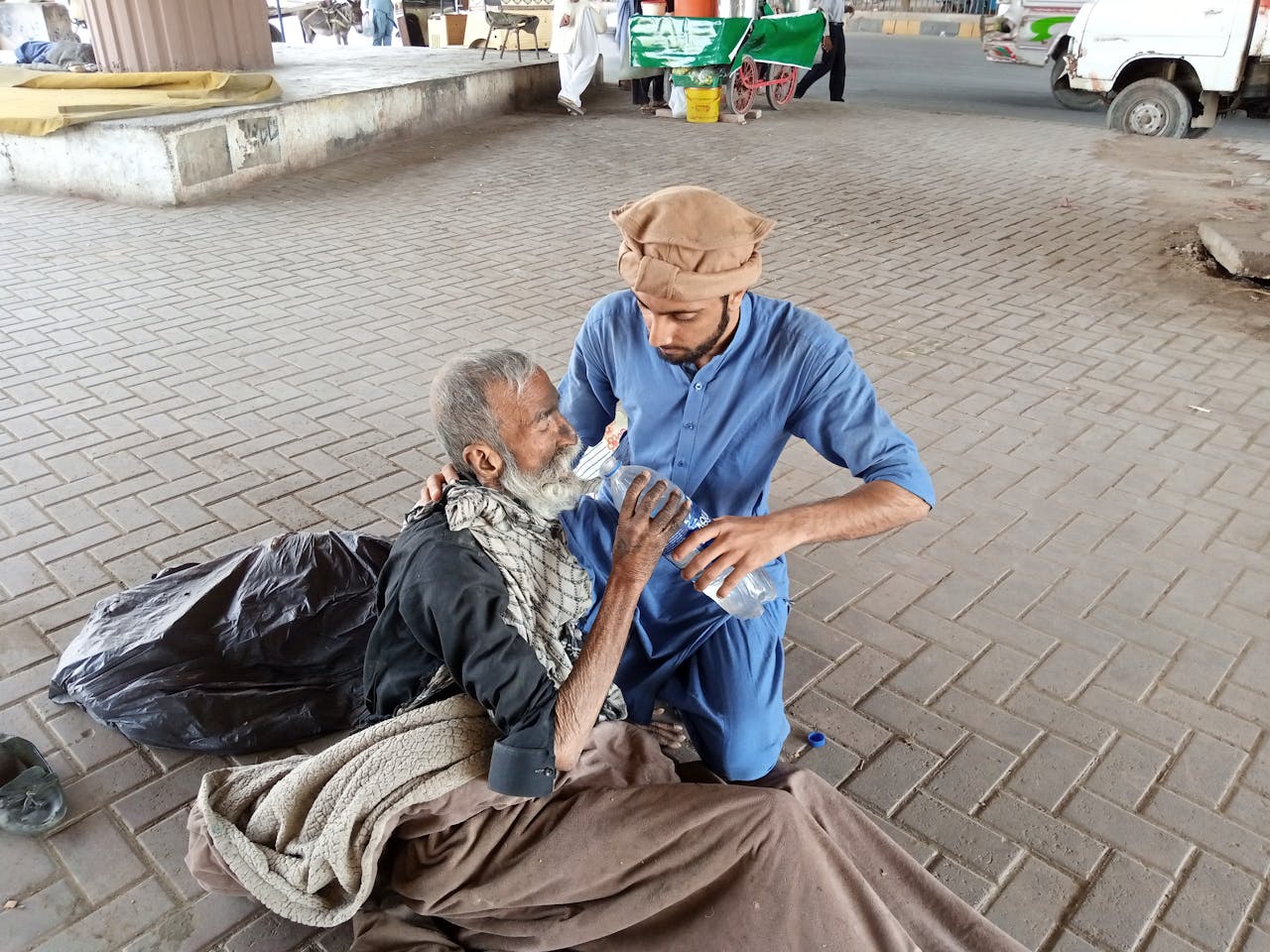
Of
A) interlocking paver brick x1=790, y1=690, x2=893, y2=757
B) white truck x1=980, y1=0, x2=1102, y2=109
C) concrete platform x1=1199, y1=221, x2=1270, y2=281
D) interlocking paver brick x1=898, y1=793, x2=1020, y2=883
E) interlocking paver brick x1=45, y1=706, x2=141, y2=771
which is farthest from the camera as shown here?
white truck x1=980, y1=0, x2=1102, y2=109

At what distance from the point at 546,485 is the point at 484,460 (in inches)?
5.4

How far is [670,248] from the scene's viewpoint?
2145 millimetres

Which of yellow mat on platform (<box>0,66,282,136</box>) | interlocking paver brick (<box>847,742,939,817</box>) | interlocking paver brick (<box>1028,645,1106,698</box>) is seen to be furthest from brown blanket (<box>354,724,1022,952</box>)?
yellow mat on platform (<box>0,66,282,136</box>)

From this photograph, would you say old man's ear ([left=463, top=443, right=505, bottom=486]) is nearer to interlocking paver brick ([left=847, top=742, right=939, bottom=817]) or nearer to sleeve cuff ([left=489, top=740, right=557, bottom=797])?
sleeve cuff ([left=489, top=740, right=557, bottom=797])

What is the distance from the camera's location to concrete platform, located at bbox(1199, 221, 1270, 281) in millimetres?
6441

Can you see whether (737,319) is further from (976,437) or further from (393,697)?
(976,437)

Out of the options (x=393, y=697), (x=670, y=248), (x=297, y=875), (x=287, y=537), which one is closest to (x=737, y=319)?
(x=670, y=248)

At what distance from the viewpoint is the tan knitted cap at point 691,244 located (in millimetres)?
2135

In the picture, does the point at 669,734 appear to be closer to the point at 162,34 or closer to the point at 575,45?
the point at 162,34

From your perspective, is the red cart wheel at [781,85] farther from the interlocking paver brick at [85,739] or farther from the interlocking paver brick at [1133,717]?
the interlocking paver brick at [85,739]

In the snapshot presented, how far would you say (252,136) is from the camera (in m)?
8.61

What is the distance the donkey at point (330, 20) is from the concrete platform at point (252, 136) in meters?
8.12

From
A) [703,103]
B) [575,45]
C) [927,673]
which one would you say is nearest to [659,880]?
[927,673]

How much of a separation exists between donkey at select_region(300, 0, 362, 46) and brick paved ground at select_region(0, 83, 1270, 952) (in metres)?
12.3
